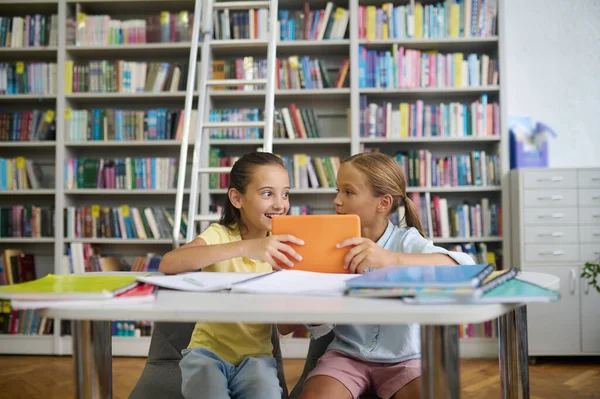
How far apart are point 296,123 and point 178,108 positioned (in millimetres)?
832

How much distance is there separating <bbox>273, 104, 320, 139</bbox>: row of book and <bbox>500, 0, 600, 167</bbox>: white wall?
48.1 inches

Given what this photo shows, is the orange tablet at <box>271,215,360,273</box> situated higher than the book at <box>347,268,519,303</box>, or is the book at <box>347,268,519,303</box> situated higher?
the orange tablet at <box>271,215,360,273</box>

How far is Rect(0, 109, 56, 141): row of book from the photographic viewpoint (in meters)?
3.53

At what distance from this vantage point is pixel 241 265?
4.76 feet

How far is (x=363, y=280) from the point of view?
0.83 metres

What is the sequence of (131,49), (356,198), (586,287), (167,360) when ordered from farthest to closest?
1. (131,49)
2. (586,287)
3. (356,198)
4. (167,360)

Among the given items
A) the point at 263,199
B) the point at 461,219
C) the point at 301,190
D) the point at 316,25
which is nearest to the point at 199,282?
the point at 263,199

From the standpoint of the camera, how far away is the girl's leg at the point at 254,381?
1083 millimetres

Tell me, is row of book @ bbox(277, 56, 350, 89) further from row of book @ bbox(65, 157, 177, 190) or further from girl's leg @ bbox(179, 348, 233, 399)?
girl's leg @ bbox(179, 348, 233, 399)

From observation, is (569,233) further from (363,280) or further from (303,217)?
(363,280)

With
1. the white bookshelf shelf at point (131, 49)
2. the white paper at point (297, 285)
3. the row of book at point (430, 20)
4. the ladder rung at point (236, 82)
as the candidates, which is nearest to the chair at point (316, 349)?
the white paper at point (297, 285)

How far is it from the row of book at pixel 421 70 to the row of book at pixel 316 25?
7.6 inches

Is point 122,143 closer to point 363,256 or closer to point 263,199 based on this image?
point 263,199

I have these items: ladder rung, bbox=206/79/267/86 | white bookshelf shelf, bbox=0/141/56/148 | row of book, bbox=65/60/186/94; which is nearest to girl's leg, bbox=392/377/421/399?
ladder rung, bbox=206/79/267/86
